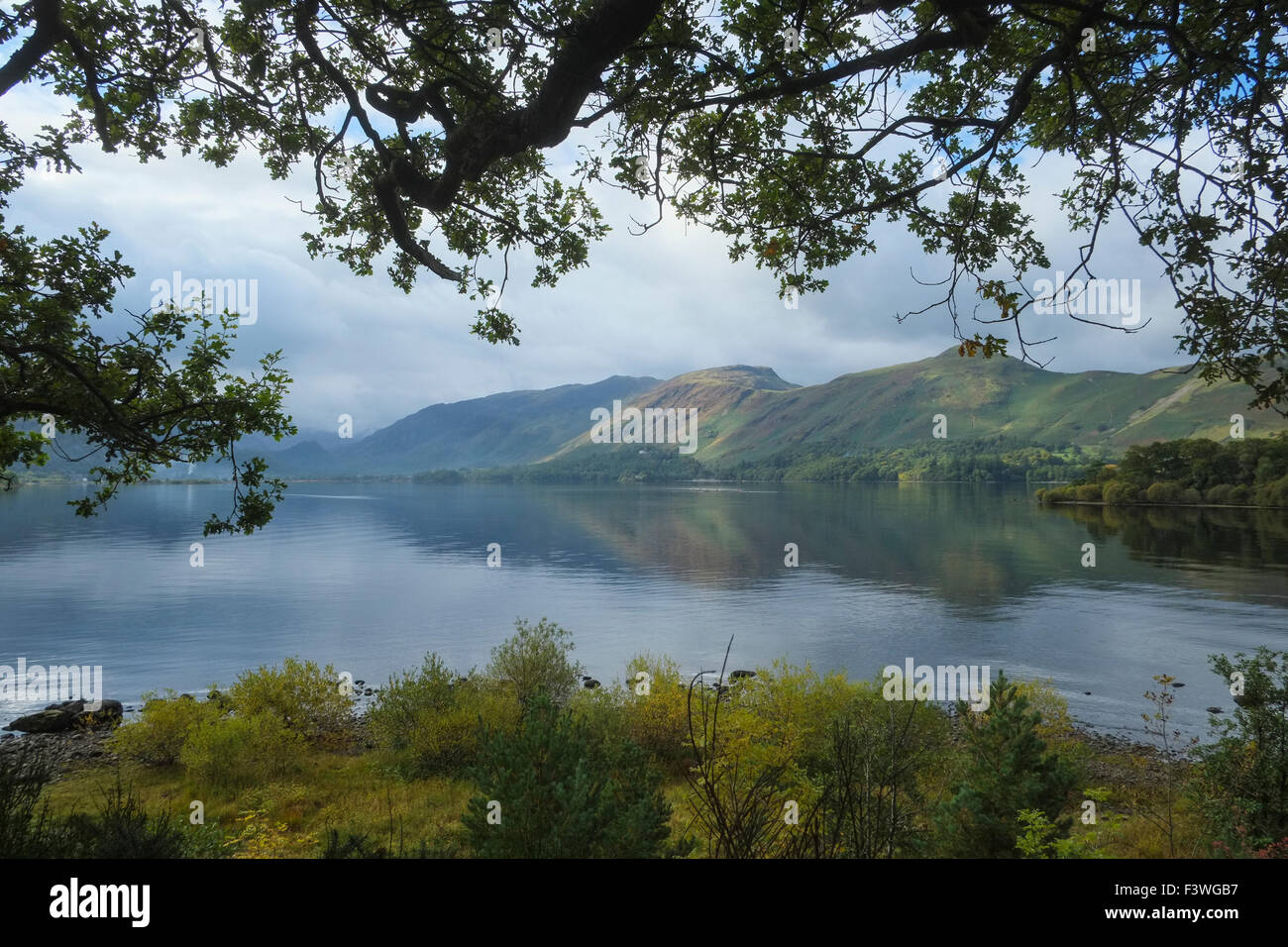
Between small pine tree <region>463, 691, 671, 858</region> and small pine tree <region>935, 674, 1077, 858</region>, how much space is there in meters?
5.18

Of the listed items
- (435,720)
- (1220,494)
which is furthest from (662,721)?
(1220,494)

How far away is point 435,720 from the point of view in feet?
72.7

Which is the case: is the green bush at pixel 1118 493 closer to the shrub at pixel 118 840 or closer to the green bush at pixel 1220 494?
the green bush at pixel 1220 494

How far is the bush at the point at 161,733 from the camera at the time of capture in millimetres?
21938

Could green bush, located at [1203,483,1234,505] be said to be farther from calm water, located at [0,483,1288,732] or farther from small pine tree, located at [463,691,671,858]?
small pine tree, located at [463,691,671,858]

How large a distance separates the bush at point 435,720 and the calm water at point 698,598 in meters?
13.9

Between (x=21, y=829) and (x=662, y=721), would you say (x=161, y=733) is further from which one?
(x=21, y=829)

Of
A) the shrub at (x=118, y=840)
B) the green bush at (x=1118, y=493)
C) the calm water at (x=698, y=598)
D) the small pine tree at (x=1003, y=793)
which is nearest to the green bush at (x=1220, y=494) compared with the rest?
the calm water at (x=698, y=598)

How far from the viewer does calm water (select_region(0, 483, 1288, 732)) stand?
1574 inches

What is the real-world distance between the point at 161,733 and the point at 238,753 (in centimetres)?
362

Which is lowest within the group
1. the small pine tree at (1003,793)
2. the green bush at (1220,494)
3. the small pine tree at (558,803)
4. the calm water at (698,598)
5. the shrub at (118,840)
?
the calm water at (698,598)

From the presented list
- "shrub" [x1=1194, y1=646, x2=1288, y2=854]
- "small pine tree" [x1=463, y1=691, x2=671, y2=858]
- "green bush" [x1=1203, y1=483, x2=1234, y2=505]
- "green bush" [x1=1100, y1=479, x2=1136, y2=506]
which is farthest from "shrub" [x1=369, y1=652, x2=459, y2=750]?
"green bush" [x1=1203, y1=483, x2=1234, y2=505]

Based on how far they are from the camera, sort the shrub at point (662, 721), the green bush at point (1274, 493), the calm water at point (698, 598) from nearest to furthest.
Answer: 1. the shrub at point (662, 721)
2. the calm water at point (698, 598)
3. the green bush at point (1274, 493)
